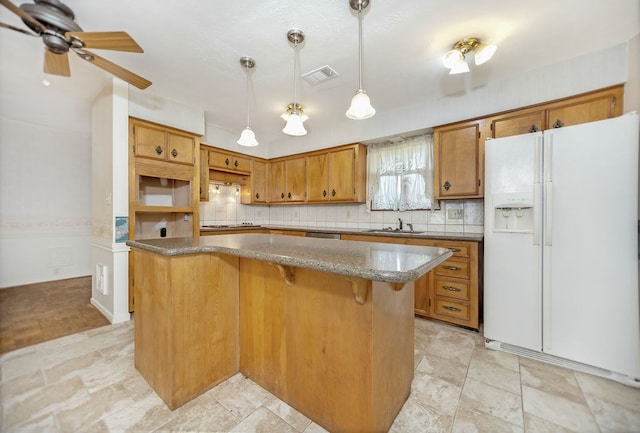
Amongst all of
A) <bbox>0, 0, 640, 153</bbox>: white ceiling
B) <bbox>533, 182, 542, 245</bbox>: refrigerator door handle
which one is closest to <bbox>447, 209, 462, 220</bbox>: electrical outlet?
<bbox>533, 182, 542, 245</bbox>: refrigerator door handle

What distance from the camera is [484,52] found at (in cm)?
198

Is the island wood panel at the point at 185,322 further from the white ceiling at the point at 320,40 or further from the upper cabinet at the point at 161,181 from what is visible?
the white ceiling at the point at 320,40

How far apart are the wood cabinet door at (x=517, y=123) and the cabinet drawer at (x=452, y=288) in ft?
5.10

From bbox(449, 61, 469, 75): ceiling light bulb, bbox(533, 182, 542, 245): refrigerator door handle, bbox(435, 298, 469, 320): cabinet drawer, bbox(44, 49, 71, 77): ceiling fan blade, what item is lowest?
bbox(435, 298, 469, 320): cabinet drawer

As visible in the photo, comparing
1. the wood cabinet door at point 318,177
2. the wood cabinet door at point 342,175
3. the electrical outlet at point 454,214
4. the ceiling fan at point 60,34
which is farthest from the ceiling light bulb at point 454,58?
the ceiling fan at point 60,34

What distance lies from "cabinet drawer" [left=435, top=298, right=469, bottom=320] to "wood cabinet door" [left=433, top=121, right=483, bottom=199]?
115 cm

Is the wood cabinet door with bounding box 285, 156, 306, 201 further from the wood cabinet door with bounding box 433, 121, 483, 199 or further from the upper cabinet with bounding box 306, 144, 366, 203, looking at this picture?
the wood cabinet door with bounding box 433, 121, 483, 199

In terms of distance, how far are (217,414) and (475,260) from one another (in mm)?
2432

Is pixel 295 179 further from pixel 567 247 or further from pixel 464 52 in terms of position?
pixel 567 247

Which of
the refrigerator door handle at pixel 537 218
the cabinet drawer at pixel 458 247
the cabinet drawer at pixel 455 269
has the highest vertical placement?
the refrigerator door handle at pixel 537 218

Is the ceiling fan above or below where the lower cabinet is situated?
above

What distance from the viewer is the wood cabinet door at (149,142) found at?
A: 2.77 m

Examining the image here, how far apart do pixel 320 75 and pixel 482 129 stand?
5.86 ft

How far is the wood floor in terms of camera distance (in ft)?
7.46
